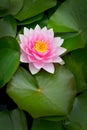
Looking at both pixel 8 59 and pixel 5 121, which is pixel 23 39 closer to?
pixel 8 59

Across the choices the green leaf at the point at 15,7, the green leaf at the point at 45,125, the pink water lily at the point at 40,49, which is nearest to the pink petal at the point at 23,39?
the pink water lily at the point at 40,49

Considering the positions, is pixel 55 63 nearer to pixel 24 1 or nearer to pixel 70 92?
pixel 70 92

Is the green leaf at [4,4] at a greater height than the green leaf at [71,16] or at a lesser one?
greater

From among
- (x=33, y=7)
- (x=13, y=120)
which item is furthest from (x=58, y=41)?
(x=13, y=120)

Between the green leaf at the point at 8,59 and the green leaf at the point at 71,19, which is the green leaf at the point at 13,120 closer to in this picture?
the green leaf at the point at 8,59

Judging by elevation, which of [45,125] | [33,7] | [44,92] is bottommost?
[45,125]

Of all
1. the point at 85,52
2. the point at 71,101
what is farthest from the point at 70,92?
the point at 85,52

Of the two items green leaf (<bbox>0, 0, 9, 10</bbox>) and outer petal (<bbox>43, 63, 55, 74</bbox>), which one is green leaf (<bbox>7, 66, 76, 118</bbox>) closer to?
outer petal (<bbox>43, 63, 55, 74</bbox>)
